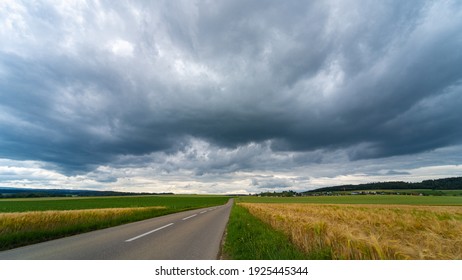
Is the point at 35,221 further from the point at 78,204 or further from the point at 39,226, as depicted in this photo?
the point at 78,204

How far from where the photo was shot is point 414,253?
4562mm

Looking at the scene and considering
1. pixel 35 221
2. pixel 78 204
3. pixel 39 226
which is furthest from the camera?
pixel 78 204


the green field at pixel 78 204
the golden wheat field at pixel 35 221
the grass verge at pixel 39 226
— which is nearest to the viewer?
the grass verge at pixel 39 226

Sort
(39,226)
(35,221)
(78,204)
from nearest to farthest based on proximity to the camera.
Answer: (39,226), (35,221), (78,204)

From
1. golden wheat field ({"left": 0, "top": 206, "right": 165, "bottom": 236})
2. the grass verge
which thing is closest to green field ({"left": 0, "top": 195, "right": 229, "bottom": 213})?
the grass verge

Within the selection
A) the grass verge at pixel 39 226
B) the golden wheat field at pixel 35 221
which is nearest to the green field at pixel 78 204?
the grass verge at pixel 39 226

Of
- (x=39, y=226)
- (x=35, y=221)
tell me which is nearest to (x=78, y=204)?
(x=35, y=221)

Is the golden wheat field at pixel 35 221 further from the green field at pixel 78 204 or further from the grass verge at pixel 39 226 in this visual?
the green field at pixel 78 204

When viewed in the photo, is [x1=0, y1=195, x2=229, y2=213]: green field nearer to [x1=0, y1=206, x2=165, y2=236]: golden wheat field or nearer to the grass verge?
the grass verge

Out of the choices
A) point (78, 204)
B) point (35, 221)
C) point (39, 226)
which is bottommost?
point (78, 204)

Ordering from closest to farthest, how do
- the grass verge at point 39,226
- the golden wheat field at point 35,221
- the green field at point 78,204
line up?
the grass verge at point 39,226
the golden wheat field at point 35,221
the green field at point 78,204

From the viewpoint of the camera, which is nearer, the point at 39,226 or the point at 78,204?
the point at 39,226

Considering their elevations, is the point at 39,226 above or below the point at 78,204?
above

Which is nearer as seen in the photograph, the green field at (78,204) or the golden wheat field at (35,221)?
the golden wheat field at (35,221)
